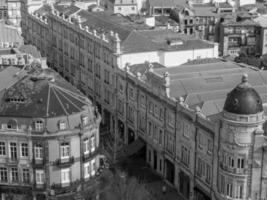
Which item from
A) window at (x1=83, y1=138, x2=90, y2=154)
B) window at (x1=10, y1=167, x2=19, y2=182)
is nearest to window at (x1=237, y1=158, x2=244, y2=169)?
window at (x1=83, y1=138, x2=90, y2=154)

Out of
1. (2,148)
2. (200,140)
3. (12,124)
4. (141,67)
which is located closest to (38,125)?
(12,124)

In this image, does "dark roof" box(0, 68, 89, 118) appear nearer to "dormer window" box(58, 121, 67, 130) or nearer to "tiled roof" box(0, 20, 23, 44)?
"dormer window" box(58, 121, 67, 130)

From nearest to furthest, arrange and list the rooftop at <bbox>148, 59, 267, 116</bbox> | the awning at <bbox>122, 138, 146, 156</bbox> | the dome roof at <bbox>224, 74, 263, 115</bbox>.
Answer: the dome roof at <bbox>224, 74, 263, 115</bbox>, the rooftop at <bbox>148, 59, 267, 116</bbox>, the awning at <bbox>122, 138, 146, 156</bbox>

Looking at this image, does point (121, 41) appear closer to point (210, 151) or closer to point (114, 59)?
point (114, 59)

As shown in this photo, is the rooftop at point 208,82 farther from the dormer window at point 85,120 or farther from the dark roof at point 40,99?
the dark roof at point 40,99

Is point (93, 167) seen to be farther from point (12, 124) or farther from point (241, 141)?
point (241, 141)

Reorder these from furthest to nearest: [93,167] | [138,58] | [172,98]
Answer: [138,58]
[172,98]
[93,167]
